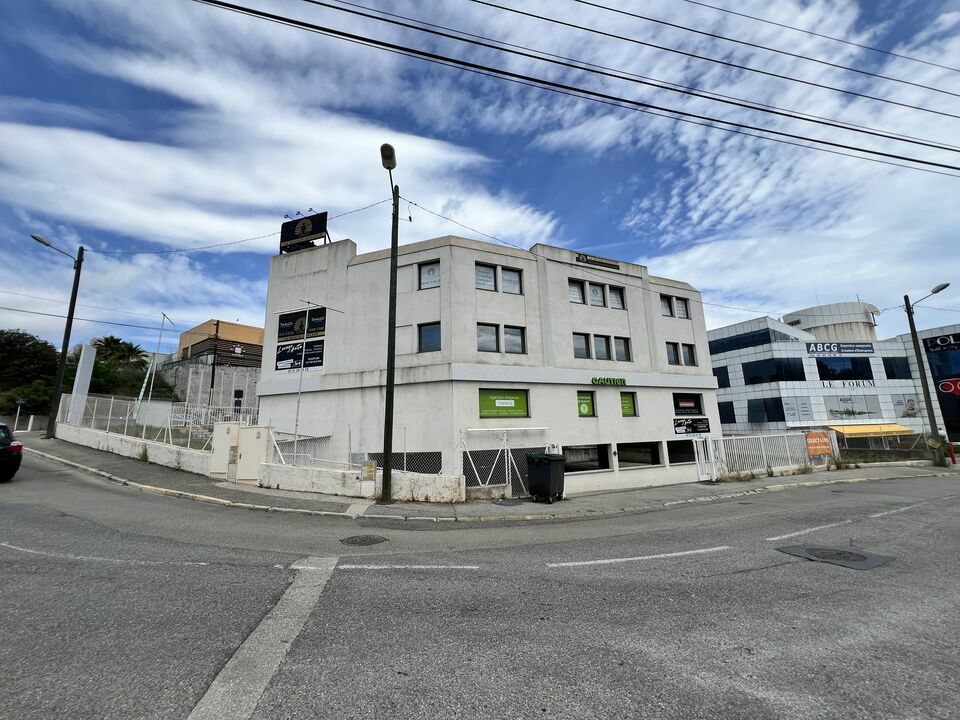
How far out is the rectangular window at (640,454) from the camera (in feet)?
65.3

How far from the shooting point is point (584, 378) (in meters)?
18.0

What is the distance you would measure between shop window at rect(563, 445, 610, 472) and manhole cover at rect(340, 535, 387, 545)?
12074mm

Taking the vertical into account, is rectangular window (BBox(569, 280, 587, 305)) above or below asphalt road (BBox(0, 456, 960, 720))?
above

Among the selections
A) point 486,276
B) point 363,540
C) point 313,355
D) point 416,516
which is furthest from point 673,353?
point 363,540

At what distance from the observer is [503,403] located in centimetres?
1636

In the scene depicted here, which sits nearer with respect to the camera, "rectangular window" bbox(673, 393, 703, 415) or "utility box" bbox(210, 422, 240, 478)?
"utility box" bbox(210, 422, 240, 478)

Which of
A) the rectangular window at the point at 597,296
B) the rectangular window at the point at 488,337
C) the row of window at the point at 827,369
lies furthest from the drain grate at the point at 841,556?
the row of window at the point at 827,369

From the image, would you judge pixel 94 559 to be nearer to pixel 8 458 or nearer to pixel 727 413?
pixel 8 458

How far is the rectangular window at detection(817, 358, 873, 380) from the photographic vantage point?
46.0 meters

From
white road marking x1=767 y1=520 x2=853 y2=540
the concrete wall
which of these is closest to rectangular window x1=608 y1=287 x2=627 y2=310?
white road marking x1=767 y1=520 x2=853 y2=540

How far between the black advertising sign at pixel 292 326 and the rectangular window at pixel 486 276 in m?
8.67

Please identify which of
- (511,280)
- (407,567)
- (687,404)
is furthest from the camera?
(687,404)

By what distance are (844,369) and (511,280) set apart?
49.9 metres

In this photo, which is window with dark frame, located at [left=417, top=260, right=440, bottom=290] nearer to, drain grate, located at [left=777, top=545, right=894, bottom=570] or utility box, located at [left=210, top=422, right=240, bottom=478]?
utility box, located at [left=210, top=422, right=240, bottom=478]
